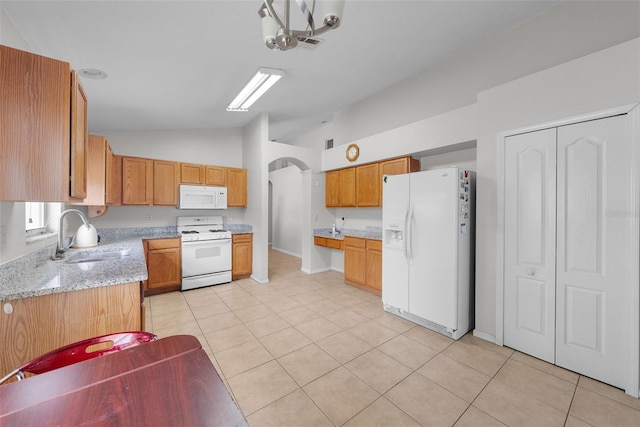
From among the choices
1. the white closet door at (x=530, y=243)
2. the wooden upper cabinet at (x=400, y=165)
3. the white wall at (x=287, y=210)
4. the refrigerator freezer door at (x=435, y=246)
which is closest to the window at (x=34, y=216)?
the refrigerator freezer door at (x=435, y=246)

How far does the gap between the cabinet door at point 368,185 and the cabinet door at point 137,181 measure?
3414mm

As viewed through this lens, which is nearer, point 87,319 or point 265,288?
point 87,319

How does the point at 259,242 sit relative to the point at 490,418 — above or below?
above

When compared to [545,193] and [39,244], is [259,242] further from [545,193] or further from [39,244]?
[545,193]

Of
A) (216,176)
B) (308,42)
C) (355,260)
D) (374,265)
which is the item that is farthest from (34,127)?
(355,260)

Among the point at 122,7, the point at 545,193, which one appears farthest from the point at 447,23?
the point at 122,7

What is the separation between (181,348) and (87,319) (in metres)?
1.00

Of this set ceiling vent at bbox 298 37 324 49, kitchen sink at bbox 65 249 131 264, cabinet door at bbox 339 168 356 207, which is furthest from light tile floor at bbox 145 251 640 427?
ceiling vent at bbox 298 37 324 49

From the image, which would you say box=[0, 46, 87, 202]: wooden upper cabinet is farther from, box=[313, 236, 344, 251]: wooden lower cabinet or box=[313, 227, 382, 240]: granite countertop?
box=[313, 236, 344, 251]: wooden lower cabinet

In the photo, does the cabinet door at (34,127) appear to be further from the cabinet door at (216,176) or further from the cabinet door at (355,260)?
the cabinet door at (355,260)

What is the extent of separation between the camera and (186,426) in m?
0.62

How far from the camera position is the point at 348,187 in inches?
183

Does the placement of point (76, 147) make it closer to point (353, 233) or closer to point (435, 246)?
point (435, 246)

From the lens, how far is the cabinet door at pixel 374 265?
390 centimetres
